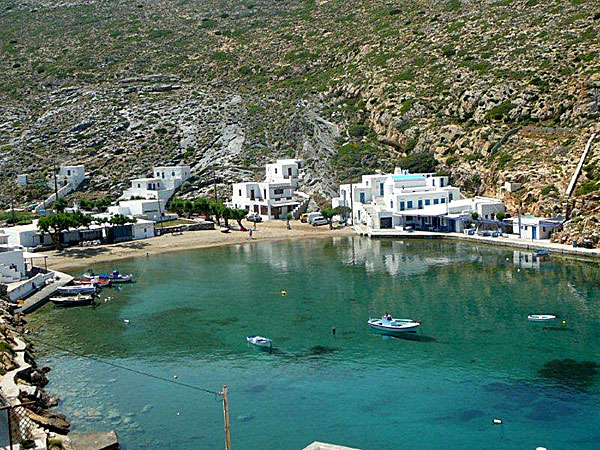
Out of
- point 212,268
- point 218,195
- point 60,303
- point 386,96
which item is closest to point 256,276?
point 212,268

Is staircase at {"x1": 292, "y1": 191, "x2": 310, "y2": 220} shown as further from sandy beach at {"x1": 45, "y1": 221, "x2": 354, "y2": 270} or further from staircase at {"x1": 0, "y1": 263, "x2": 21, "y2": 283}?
staircase at {"x1": 0, "y1": 263, "x2": 21, "y2": 283}

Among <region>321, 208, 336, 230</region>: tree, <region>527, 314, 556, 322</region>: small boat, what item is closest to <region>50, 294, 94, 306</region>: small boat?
<region>527, 314, 556, 322</region>: small boat

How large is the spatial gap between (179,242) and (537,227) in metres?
36.0

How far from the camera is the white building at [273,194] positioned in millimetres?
86125

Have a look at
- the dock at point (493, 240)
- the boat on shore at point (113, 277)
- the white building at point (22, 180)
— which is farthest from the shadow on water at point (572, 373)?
the white building at point (22, 180)

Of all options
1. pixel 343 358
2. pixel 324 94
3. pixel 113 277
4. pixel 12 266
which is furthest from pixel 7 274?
pixel 324 94

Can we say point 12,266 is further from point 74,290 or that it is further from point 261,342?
point 261,342

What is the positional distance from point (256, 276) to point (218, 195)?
39039 millimetres

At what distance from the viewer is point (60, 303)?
47875 millimetres

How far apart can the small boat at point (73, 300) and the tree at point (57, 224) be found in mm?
19436

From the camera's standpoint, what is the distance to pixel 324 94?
116 meters

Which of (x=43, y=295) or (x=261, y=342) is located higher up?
(x=43, y=295)

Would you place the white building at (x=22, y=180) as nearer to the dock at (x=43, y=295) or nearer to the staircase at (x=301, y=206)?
the staircase at (x=301, y=206)

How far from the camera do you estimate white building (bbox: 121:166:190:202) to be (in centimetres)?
9150
